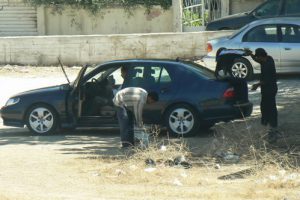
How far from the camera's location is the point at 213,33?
72.9 ft

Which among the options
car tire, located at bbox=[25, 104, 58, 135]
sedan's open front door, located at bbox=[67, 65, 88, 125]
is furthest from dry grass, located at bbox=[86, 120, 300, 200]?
car tire, located at bbox=[25, 104, 58, 135]

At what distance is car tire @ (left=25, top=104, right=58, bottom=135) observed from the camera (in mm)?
13445

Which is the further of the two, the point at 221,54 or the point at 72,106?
the point at 221,54

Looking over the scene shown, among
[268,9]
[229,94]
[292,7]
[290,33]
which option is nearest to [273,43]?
[290,33]

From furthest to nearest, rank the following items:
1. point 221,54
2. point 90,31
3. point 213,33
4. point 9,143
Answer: point 90,31, point 213,33, point 221,54, point 9,143

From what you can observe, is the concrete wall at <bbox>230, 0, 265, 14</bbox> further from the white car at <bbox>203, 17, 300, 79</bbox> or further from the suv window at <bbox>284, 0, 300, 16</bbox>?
the white car at <bbox>203, 17, 300, 79</bbox>

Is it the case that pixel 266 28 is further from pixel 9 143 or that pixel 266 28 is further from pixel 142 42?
pixel 9 143

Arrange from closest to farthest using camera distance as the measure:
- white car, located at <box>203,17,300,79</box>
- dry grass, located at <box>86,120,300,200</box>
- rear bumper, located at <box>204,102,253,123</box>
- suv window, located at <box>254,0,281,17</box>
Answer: dry grass, located at <box>86,120,300,200</box>
rear bumper, located at <box>204,102,253,123</box>
white car, located at <box>203,17,300,79</box>
suv window, located at <box>254,0,281,17</box>

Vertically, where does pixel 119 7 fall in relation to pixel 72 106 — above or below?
above

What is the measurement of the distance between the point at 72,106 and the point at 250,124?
3140mm

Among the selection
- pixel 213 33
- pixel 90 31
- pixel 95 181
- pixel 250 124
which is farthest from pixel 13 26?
pixel 95 181

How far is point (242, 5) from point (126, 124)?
59.4ft

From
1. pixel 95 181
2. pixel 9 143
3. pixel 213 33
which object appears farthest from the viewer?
pixel 213 33

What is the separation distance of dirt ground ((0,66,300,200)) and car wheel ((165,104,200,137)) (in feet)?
0.69
